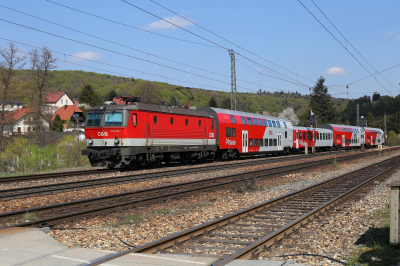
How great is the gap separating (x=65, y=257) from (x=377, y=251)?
4.88 metres

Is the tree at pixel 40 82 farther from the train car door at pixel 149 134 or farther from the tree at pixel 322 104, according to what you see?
the tree at pixel 322 104

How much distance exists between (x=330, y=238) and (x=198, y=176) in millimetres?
11133

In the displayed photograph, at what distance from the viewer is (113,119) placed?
1955 centimetres

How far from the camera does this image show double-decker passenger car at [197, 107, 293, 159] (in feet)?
90.9

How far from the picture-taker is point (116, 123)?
63.6ft

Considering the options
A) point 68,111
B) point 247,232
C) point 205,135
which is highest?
point 68,111

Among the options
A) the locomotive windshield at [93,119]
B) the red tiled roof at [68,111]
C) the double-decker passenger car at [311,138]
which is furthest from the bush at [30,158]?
the red tiled roof at [68,111]

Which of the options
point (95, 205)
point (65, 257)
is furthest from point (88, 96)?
point (65, 257)

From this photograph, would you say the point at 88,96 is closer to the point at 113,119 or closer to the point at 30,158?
the point at 30,158

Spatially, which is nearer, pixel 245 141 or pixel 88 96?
pixel 245 141

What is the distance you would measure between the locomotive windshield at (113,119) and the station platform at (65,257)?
512 inches

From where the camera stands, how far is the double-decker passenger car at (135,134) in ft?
63.2

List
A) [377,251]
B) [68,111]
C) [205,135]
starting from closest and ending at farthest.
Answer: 1. [377,251]
2. [205,135]
3. [68,111]

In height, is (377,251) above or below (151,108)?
below
